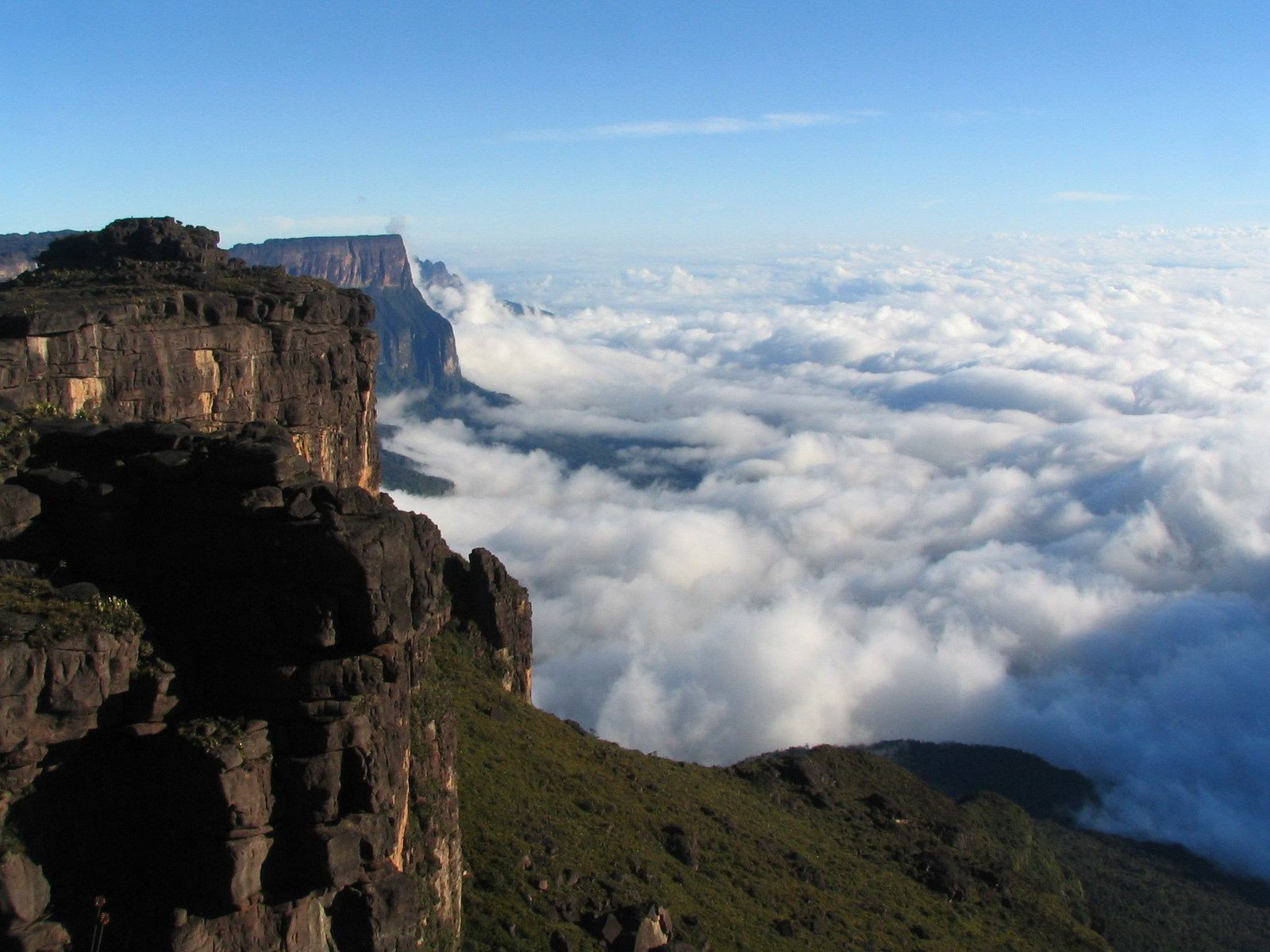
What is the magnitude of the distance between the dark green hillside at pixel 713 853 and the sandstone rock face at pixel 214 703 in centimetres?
1345

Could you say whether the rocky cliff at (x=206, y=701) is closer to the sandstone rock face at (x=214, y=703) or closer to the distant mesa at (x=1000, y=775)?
the sandstone rock face at (x=214, y=703)

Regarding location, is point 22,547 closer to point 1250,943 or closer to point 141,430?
point 141,430

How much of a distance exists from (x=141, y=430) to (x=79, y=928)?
15.3 metres

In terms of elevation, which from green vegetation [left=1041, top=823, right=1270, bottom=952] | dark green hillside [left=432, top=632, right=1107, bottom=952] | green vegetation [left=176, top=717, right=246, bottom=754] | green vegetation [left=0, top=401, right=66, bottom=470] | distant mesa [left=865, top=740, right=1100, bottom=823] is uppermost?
green vegetation [left=0, top=401, right=66, bottom=470]

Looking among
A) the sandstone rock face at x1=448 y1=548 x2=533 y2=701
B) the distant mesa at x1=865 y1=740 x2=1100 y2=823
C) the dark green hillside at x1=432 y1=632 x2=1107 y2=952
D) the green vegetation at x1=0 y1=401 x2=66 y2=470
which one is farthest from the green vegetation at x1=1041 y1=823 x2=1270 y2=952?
the green vegetation at x1=0 y1=401 x2=66 y2=470

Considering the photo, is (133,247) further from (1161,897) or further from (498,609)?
(1161,897)

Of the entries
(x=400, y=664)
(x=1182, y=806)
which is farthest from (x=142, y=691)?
A: (x=1182, y=806)

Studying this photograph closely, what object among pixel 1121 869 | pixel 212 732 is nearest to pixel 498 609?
pixel 212 732

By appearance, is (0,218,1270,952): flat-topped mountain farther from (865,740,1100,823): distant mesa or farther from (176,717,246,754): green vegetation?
(865,740,1100,823): distant mesa

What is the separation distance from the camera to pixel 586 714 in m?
180

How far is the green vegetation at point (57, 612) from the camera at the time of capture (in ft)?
86.7

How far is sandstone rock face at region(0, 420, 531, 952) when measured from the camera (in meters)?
26.5

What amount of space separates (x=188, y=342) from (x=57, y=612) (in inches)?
1254

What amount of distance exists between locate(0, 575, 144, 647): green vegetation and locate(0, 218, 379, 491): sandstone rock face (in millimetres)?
19083
